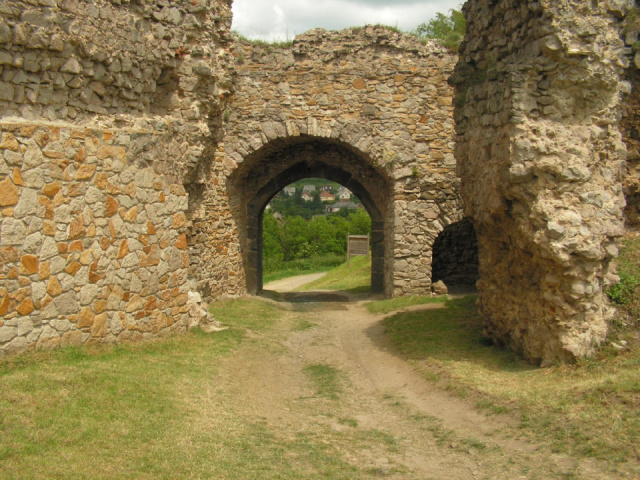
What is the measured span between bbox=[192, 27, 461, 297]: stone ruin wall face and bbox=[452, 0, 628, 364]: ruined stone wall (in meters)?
5.79

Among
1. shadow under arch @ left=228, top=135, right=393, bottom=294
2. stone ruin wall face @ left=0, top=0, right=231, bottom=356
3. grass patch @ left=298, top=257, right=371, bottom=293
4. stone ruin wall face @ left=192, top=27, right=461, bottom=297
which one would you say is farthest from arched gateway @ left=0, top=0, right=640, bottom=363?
grass patch @ left=298, top=257, right=371, bottom=293

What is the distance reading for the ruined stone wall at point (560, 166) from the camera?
586cm

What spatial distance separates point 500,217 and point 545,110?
1.27 m

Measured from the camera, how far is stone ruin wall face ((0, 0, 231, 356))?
5422mm

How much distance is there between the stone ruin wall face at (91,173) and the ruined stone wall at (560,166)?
152 inches

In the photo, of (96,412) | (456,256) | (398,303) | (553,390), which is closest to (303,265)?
(456,256)

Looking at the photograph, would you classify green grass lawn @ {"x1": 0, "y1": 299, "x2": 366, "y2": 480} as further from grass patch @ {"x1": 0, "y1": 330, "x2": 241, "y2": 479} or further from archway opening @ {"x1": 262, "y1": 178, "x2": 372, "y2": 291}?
archway opening @ {"x1": 262, "y1": 178, "x2": 372, "y2": 291}

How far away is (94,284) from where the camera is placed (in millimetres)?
6137

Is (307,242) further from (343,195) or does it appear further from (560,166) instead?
(343,195)

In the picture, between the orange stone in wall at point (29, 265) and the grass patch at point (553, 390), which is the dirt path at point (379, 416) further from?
the orange stone in wall at point (29, 265)

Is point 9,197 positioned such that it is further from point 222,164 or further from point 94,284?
point 222,164

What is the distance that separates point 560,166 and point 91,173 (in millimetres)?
4649

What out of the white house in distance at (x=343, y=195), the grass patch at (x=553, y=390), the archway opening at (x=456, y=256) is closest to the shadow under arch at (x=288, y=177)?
the archway opening at (x=456, y=256)

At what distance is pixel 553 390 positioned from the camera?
17.2ft
